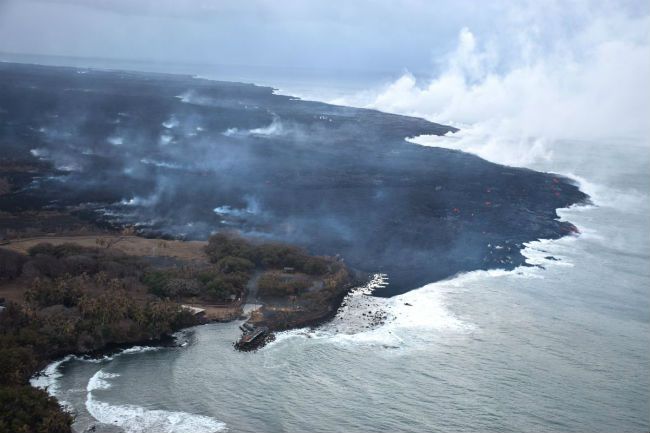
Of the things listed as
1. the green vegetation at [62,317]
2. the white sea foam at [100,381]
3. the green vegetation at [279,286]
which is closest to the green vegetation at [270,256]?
the green vegetation at [279,286]

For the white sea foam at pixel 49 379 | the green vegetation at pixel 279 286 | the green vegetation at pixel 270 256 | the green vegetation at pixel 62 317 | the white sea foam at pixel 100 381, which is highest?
the green vegetation at pixel 270 256

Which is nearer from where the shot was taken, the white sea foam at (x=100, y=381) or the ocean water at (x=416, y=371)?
the ocean water at (x=416, y=371)

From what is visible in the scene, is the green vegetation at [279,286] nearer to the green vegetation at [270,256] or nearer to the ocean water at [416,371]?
the green vegetation at [270,256]

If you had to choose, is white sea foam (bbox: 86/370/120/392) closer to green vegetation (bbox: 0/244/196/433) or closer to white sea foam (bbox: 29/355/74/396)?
white sea foam (bbox: 29/355/74/396)

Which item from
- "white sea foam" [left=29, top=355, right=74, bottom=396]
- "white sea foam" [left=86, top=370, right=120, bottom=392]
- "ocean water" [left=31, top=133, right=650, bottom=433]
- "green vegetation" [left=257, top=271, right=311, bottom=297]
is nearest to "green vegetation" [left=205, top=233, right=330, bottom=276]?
"green vegetation" [left=257, top=271, right=311, bottom=297]

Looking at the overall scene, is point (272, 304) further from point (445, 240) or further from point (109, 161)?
point (109, 161)

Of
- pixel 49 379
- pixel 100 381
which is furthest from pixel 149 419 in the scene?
pixel 49 379

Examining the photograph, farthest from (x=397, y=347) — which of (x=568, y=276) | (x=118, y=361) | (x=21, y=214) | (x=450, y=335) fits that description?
(x=21, y=214)
